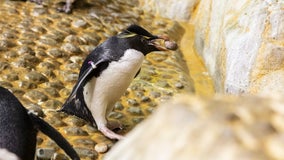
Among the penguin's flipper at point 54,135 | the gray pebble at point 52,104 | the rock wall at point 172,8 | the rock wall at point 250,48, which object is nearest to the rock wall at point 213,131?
the penguin's flipper at point 54,135

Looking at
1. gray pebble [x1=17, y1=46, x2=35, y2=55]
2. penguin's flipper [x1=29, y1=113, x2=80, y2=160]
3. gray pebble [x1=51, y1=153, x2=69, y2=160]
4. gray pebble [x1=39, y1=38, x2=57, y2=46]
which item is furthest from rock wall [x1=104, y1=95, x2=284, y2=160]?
gray pebble [x1=39, y1=38, x2=57, y2=46]

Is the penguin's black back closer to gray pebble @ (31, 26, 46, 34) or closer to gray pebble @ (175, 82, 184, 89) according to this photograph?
gray pebble @ (175, 82, 184, 89)

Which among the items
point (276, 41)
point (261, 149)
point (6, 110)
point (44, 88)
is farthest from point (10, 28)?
point (261, 149)

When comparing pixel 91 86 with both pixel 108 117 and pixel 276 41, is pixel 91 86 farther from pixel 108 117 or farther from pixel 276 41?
pixel 276 41

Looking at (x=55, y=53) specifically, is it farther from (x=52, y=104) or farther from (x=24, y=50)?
(x=52, y=104)

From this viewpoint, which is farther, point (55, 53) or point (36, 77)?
point (55, 53)

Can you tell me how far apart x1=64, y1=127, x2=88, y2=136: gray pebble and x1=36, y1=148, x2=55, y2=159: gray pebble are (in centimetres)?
22

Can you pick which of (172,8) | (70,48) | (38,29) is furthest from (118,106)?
(172,8)

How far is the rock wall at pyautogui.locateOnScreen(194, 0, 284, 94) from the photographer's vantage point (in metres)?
2.27

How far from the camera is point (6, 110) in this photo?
139 centimetres

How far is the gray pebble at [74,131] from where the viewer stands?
7.06ft

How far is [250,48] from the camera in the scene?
238 centimetres

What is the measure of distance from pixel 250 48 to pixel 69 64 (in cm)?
91

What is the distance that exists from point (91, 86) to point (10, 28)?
3.31 feet
